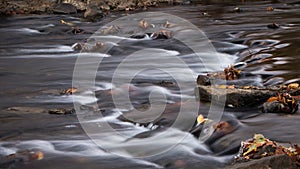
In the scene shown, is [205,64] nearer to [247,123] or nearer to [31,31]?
[247,123]

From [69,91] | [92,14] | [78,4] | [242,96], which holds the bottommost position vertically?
[69,91]

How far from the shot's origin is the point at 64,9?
17.0 meters

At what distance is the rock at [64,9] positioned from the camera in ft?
55.3

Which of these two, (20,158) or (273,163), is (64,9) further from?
(273,163)

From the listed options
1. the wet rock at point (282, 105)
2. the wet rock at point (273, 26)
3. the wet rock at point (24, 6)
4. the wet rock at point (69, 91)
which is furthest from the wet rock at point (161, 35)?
the wet rock at point (24, 6)

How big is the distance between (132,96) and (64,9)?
40.0 ft

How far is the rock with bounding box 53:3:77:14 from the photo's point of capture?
1686 centimetres

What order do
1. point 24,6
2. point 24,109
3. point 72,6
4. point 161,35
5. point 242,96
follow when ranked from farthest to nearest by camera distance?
point 24,6
point 72,6
point 161,35
point 24,109
point 242,96

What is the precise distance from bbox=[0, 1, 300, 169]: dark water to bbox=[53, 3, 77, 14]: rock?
4622mm

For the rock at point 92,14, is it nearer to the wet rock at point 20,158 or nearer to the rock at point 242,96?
the rock at point 242,96

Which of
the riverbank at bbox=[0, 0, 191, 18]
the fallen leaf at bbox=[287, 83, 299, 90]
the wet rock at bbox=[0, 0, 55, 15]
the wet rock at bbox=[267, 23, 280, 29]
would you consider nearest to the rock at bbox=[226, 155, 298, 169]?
the fallen leaf at bbox=[287, 83, 299, 90]

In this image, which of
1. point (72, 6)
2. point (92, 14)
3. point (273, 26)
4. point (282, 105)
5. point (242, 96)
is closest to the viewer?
point (282, 105)

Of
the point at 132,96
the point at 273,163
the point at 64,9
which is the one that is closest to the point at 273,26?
the point at 132,96

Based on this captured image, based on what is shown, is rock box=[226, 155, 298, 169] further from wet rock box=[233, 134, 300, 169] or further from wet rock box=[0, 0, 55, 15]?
wet rock box=[0, 0, 55, 15]
